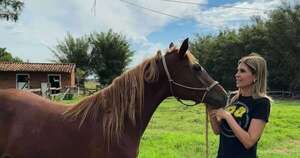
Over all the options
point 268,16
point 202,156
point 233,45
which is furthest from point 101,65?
point 202,156

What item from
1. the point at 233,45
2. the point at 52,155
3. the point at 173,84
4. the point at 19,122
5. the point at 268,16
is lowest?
the point at 52,155

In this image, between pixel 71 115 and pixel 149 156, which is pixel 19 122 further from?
pixel 149 156

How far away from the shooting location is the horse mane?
3473 mm

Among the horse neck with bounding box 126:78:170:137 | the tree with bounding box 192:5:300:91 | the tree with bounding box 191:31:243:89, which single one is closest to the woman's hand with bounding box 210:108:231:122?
the horse neck with bounding box 126:78:170:137

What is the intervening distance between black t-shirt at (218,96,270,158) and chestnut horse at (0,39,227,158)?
0.54 feet

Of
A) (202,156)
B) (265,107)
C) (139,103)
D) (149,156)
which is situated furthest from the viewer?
(202,156)

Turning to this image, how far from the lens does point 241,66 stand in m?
3.40

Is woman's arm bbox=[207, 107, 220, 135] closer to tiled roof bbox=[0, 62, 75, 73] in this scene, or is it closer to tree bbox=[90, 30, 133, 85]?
tiled roof bbox=[0, 62, 75, 73]

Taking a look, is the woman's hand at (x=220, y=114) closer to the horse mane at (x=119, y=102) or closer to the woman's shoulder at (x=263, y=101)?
the woman's shoulder at (x=263, y=101)

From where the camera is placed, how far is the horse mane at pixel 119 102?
3473 millimetres

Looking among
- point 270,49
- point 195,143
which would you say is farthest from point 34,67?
point 195,143

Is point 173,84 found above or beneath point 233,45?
beneath

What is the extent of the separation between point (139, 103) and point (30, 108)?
2.94 feet

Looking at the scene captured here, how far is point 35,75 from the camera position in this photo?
120ft
